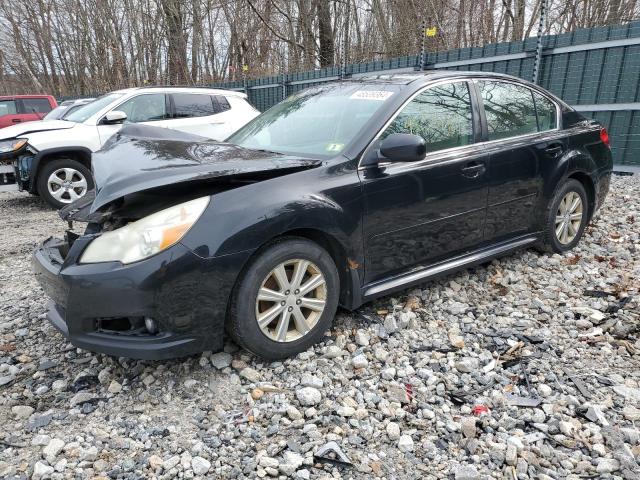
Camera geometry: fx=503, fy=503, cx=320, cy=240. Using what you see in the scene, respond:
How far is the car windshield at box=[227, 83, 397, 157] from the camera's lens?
3361 millimetres

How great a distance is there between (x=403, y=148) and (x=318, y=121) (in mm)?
860

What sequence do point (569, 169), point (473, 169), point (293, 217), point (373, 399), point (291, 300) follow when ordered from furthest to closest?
point (569, 169) < point (473, 169) < point (291, 300) < point (293, 217) < point (373, 399)

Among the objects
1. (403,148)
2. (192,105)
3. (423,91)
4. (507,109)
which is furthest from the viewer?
(192,105)

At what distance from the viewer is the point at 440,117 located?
3.65 m

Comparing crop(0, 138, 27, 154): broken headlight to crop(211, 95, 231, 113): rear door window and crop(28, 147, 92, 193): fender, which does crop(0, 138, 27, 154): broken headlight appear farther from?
crop(211, 95, 231, 113): rear door window

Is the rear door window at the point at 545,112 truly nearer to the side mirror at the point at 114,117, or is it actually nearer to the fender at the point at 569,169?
the fender at the point at 569,169

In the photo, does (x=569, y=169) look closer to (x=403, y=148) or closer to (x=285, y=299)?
(x=403, y=148)

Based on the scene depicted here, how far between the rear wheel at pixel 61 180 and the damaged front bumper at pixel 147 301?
16.8 ft

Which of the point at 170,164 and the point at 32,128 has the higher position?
the point at 170,164

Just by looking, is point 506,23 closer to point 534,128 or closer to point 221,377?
point 534,128

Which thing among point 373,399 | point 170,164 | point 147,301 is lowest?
point 373,399

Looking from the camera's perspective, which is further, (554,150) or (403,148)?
(554,150)

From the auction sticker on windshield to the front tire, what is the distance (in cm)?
190

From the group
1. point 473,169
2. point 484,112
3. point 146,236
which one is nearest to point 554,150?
point 484,112
